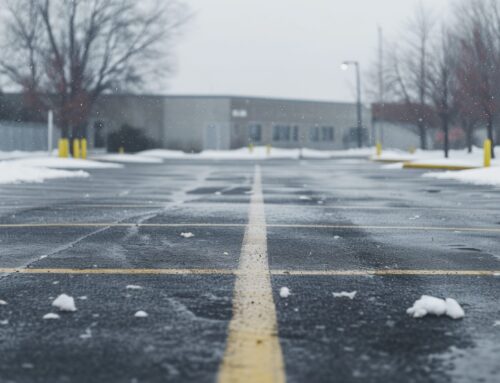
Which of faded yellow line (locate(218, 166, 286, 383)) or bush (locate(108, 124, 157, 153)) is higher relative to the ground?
bush (locate(108, 124, 157, 153))

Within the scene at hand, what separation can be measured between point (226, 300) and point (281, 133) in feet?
182

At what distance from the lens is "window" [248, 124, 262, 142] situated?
57.2 meters

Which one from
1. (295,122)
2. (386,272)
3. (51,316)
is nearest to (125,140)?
(295,122)

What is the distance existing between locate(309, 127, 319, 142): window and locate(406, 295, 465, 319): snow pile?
189 feet

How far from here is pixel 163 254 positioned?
18.7 ft

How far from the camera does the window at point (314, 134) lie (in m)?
60.9

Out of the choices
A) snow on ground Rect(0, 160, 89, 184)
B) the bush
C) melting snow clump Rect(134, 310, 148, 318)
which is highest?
the bush

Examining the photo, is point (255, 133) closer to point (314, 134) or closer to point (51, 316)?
point (314, 134)

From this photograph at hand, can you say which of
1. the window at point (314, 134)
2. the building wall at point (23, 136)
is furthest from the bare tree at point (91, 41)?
the window at point (314, 134)

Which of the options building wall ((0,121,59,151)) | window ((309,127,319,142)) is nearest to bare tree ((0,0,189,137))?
building wall ((0,121,59,151))

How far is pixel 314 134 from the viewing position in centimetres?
6116

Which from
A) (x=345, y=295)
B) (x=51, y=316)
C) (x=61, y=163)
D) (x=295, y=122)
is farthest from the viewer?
(x=295, y=122)

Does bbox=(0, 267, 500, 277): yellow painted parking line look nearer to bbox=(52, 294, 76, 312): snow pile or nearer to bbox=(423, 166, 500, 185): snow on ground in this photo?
bbox=(52, 294, 76, 312): snow pile

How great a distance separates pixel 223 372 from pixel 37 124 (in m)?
47.8
